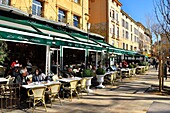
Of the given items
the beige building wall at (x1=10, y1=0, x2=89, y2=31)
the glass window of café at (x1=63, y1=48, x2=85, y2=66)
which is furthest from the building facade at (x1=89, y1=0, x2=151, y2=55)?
the glass window of café at (x1=63, y1=48, x2=85, y2=66)

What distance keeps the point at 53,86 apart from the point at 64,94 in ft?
7.17

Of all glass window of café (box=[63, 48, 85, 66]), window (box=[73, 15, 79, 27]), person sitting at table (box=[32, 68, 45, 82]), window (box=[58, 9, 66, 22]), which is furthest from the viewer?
window (box=[73, 15, 79, 27])

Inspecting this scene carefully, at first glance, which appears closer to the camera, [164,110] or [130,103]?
[164,110]

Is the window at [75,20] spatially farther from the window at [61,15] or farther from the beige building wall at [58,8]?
the window at [61,15]

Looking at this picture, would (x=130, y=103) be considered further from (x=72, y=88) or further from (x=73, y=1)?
(x=73, y=1)

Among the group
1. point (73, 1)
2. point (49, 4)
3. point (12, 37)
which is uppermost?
point (73, 1)

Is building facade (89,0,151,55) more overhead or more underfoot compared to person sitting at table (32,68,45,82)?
more overhead

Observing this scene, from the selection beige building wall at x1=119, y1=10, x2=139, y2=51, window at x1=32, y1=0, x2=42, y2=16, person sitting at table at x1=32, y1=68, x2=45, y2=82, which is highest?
beige building wall at x1=119, y1=10, x2=139, y2=51

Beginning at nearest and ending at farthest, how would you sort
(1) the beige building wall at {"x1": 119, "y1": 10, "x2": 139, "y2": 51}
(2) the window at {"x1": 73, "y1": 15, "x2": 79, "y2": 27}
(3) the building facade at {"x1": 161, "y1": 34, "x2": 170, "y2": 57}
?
(3) the building facade at {"x1": 161, "y1": 34, "x2": 170, "y2": 57} → (2) the window at {"x1": 73, "y1": 15, "x2": 79, "y2": 27} → (1) the beige building wall at {"x1": 119, "y1": 10, "x2": 139, "y2": 51}

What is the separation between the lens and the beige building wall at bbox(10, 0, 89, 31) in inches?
656

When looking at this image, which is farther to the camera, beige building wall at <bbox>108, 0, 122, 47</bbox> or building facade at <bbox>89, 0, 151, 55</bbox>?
beige building wall at <bbox>108, 0, 122, 47</bbox>

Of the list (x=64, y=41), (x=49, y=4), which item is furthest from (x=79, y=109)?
(x=49, y=4)

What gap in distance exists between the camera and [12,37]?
7027 millimetres

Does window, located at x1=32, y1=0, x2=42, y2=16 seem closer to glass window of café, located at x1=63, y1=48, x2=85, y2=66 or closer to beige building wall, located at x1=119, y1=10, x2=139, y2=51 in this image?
glass window of café, located at x1=63, y1=48, x2=85, y2=66
